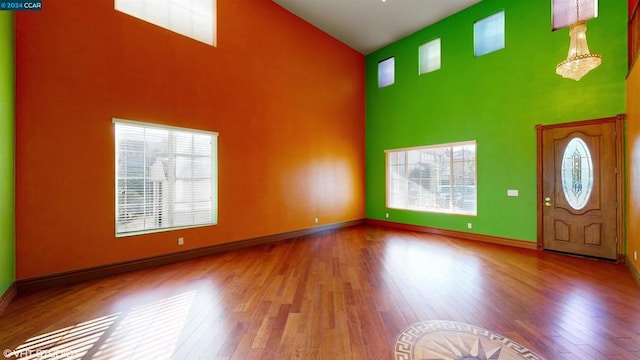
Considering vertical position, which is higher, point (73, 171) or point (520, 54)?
point (520, 54)

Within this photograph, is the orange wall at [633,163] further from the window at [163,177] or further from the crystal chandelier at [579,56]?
the window at [163,177]

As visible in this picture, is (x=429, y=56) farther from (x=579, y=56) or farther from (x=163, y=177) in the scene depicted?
(x=163, y=177)

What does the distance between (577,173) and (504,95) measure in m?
2.02

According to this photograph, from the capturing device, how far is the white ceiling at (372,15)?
5.79m

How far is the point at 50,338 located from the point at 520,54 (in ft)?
26.8

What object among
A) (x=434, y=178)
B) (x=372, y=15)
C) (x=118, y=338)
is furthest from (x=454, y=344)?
(x=372, y=15)

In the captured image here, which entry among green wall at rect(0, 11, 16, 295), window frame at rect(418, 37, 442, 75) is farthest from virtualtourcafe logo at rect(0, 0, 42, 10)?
window frame at rect(418, 37, 442, 75)

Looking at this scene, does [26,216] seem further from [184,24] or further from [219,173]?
[184,24]

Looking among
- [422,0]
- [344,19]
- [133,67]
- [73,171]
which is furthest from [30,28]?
[422,0]

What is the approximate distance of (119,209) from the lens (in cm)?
385

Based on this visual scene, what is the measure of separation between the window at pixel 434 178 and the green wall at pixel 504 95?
20cm

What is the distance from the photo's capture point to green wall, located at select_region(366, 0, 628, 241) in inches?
171

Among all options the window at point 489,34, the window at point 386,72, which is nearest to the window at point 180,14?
the window at point 386,72

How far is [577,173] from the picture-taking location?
4.55 meters
